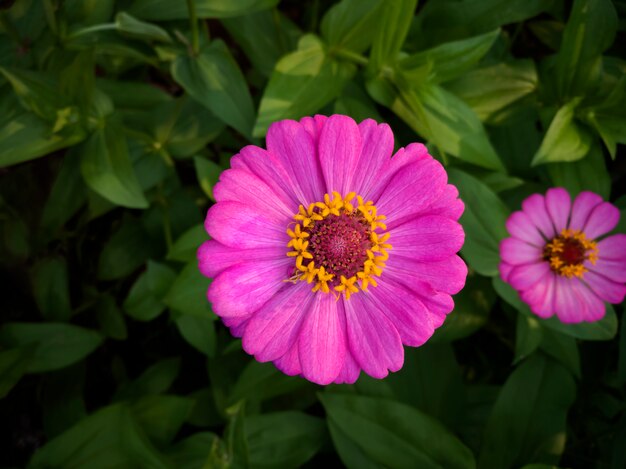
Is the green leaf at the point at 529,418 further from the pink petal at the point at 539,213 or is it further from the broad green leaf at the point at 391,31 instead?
the broad green leaf at the point at 391,31

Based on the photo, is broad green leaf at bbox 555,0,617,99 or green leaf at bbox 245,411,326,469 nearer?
broad green leaf at bbox 555,0,617,99

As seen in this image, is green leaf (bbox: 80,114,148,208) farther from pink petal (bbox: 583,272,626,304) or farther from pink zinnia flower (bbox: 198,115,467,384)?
pink petal (bbox: 583,272,626,304)

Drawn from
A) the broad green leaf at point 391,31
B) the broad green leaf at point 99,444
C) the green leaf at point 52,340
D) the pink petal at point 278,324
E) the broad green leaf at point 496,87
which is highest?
the broad green leaf at point 391,31

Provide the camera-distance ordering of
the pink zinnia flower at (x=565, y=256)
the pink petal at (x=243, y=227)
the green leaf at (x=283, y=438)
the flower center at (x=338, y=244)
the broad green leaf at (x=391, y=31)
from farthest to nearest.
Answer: the green leaf at (x=283, y=438)
the pink zinnia flower at (x=565, y=256)
the broad green leaf at (x=391, y=31)
the flower center at (x=338, y=244)
the pink petal at (x=243, y=227)

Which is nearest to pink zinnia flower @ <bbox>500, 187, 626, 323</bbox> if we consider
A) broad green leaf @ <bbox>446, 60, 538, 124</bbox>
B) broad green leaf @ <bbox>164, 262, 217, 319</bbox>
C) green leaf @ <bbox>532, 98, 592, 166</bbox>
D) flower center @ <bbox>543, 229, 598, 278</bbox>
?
flower center @ <bbox>543, 229, 598, 278</bbox>

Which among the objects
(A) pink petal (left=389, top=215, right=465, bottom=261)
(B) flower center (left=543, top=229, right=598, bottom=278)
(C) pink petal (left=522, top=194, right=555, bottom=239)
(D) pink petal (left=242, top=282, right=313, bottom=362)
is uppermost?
(A) pink petal (left=389, top=215, right=465, bottom=261)

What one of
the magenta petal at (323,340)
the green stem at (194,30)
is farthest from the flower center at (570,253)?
the green stem at (194,30)
